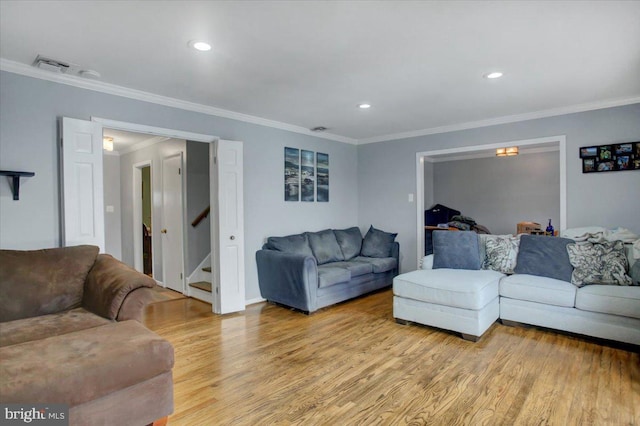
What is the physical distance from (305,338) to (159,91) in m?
2.77

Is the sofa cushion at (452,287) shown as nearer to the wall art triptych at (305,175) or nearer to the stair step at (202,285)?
the wall art triptych at (305,175)

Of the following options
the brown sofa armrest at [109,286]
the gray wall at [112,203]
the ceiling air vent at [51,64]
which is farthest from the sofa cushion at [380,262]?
the gray wall at [112,203]


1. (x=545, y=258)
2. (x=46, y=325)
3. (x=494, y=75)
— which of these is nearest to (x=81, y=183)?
(x=46, y=325)

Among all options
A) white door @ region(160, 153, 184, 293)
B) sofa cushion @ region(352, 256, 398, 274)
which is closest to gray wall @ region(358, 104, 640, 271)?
sofa cushion @ region(352, 256, 398, 274)

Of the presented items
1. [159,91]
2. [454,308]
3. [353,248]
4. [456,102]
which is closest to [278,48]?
[159,91]

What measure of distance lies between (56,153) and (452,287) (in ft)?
12.1

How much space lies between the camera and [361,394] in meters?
2.29

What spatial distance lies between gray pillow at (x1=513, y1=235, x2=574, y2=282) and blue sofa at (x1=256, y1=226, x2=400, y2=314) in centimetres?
177

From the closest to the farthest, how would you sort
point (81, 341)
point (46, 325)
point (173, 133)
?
point (81, 341) → point (46, 325) → point (173, 133)

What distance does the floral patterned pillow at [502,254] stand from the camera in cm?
381

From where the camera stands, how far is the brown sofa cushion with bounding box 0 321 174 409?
1535 millimetres

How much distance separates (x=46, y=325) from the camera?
Answer: 88.7 inches

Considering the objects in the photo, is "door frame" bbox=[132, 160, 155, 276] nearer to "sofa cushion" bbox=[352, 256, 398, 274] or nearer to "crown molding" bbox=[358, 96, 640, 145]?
"sofa cushion" bbox=[352, 256, 398, 274]

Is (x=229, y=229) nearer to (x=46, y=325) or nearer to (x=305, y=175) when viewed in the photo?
(x=305, y=175)
